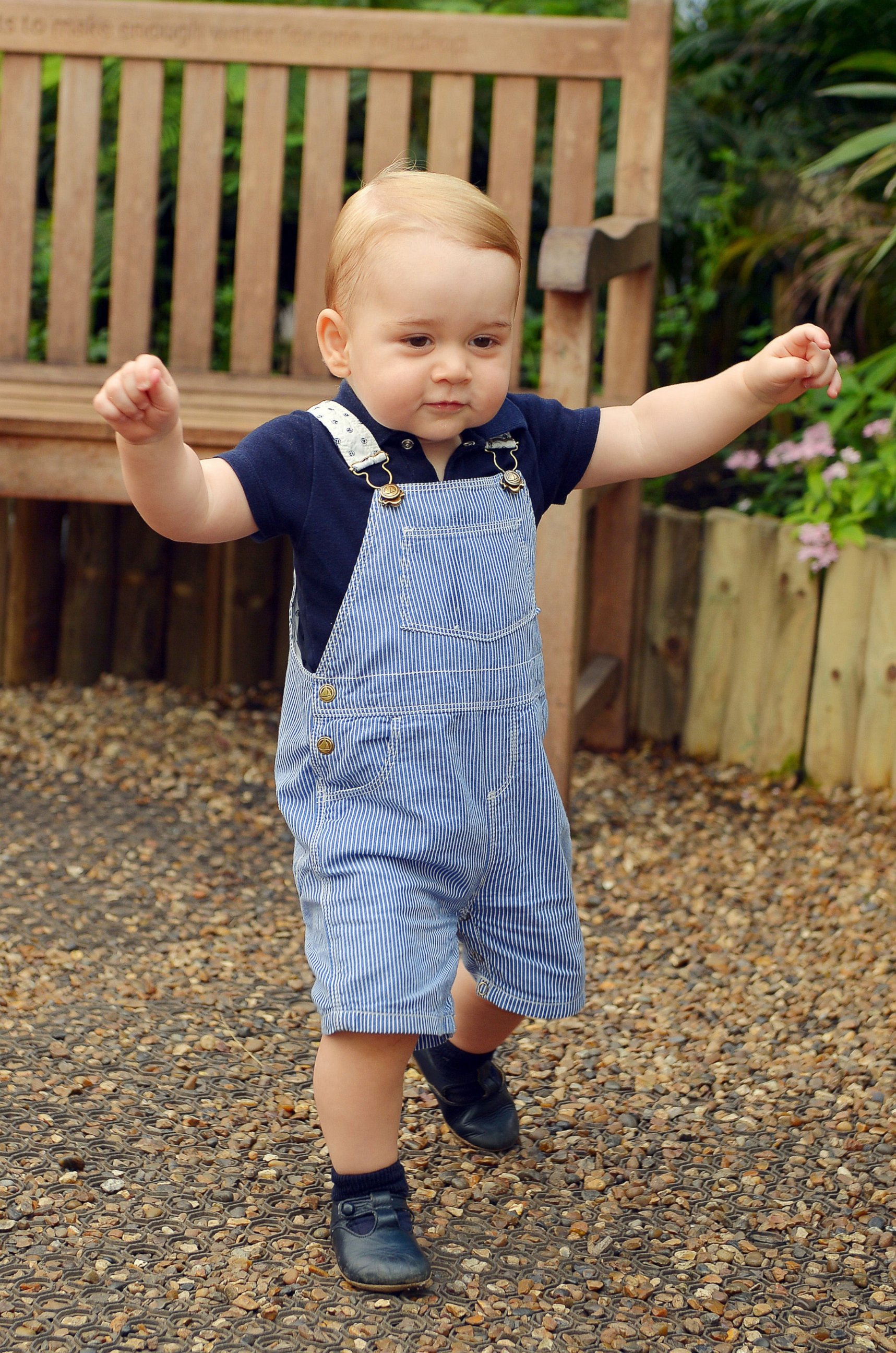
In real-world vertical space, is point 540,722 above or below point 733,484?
below

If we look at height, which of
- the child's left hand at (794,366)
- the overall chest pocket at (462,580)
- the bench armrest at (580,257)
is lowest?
the overall chest pocket at (462,580)

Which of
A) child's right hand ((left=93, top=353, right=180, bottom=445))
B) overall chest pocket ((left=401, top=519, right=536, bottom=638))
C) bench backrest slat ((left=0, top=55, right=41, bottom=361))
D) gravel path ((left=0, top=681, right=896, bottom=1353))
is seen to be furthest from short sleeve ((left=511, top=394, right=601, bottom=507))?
bench backrest slat ((left=0, top=55, right=41, bottom=361))

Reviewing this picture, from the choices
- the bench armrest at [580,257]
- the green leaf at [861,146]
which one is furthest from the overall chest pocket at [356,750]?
the green leaf at [861,146]

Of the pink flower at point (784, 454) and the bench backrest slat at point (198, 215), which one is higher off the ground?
the bench backrest slat at point (198, 215)

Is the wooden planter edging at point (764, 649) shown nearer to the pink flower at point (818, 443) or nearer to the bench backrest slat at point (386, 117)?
the pink flower at point (818, 443)

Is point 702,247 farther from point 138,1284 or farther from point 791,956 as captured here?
→ point 138,1284

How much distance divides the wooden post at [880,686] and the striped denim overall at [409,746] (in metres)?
1.70

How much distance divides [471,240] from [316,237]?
6.36ft

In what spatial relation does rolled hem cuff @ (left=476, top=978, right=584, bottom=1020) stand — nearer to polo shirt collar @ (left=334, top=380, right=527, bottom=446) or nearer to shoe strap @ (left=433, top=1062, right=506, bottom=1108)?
shoe strap @ (left=433, top=1062, right=506, bottom=1108)

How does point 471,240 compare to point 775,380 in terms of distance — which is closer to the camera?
point 471,240

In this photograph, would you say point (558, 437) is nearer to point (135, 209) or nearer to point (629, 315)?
point (629, 315)

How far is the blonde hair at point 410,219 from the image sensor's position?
150 centimetres

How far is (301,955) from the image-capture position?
8.00ft

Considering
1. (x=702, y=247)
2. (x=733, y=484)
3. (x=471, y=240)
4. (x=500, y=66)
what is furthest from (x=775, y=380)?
(x=702, y=247)
